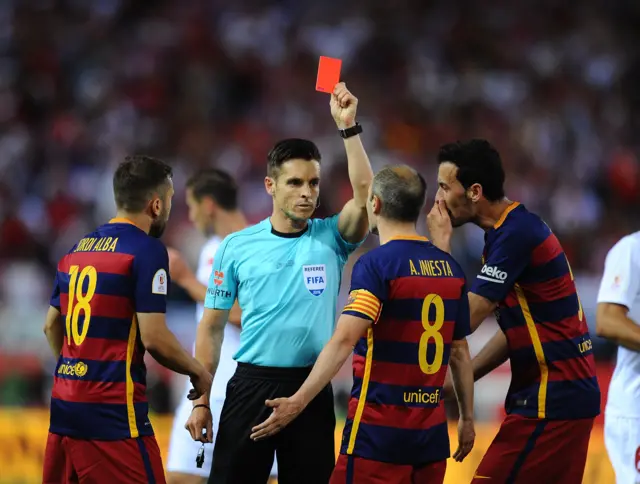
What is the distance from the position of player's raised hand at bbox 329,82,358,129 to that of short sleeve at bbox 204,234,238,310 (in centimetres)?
92

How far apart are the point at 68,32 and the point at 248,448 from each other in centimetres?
1329

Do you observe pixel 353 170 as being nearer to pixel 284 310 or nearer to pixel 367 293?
pixel 284 310

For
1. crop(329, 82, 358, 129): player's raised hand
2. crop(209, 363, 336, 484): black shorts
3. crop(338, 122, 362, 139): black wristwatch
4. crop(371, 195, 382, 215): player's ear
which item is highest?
crop(329, 82, 358, 129): player's raised hand

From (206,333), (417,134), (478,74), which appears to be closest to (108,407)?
(206,333)

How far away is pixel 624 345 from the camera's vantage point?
6.30 metres

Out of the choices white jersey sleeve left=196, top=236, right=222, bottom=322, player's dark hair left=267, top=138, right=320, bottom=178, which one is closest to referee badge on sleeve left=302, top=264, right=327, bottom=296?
player's dark hair left=267, top=138, right=320, bottom=178

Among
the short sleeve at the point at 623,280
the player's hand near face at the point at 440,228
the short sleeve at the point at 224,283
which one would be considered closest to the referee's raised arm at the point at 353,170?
the player's hand near face at the point at 440,228

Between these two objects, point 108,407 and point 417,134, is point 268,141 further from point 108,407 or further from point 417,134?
point 108,407

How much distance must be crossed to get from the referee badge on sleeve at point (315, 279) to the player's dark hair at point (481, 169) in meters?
0.89

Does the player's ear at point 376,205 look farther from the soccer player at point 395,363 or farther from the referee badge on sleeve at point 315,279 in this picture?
the referee badge on sleeve at point 315,279

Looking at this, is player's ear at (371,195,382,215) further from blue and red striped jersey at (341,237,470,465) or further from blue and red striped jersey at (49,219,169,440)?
blue and red striped jersey at (49,219,169,440)

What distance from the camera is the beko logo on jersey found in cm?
545

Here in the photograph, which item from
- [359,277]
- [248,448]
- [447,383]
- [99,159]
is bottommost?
[248,448]

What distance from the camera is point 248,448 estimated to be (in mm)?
5629
